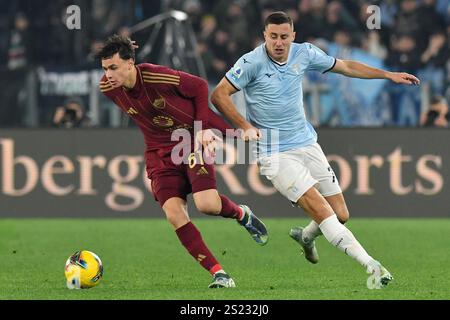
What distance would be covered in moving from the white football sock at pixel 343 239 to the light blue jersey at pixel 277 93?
80 cm

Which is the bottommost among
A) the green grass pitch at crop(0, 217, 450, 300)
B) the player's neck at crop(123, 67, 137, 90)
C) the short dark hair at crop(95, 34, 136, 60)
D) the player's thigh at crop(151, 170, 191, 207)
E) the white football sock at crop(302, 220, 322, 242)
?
the green grass pitch at crop(0, 217, 450, 300)

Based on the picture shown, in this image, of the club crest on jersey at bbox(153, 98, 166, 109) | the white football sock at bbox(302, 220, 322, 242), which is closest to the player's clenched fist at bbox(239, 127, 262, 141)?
the club crest on jersey at bbox(153, 98, 166, 109)

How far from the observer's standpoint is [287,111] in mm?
9930

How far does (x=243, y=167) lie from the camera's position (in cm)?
1647

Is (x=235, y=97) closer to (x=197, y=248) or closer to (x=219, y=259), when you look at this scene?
(x=219, y=259)

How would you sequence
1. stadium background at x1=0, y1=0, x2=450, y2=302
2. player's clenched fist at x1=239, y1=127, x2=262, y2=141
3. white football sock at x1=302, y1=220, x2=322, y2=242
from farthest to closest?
stadium background at x1=0, y1=0, x2=450, y2=302, white football sock at x1=302, y1=220, x2=322, y2=242, player's clenched fist at x1=239, y1=127, x2=262, y2=141

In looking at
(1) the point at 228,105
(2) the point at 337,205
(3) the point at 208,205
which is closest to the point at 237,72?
(1) the point at 228,105

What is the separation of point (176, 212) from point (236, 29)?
8421 mm

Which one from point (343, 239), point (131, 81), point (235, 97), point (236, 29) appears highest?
point (236, 29)

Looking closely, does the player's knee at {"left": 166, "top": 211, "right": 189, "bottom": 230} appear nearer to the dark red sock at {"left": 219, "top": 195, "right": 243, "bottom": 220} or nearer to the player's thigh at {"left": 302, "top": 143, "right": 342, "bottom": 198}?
the dark red sock at {"left": 219, "top": 195, "right": 243, "bottom": 220}

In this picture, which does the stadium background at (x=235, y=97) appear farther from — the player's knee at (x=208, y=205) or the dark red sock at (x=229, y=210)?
the player's knee at (x=208, y=205)

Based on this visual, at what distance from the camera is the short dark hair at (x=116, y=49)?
9.32 m

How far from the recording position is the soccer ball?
9.40 m

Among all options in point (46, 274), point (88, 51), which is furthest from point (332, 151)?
point (46, 274)
